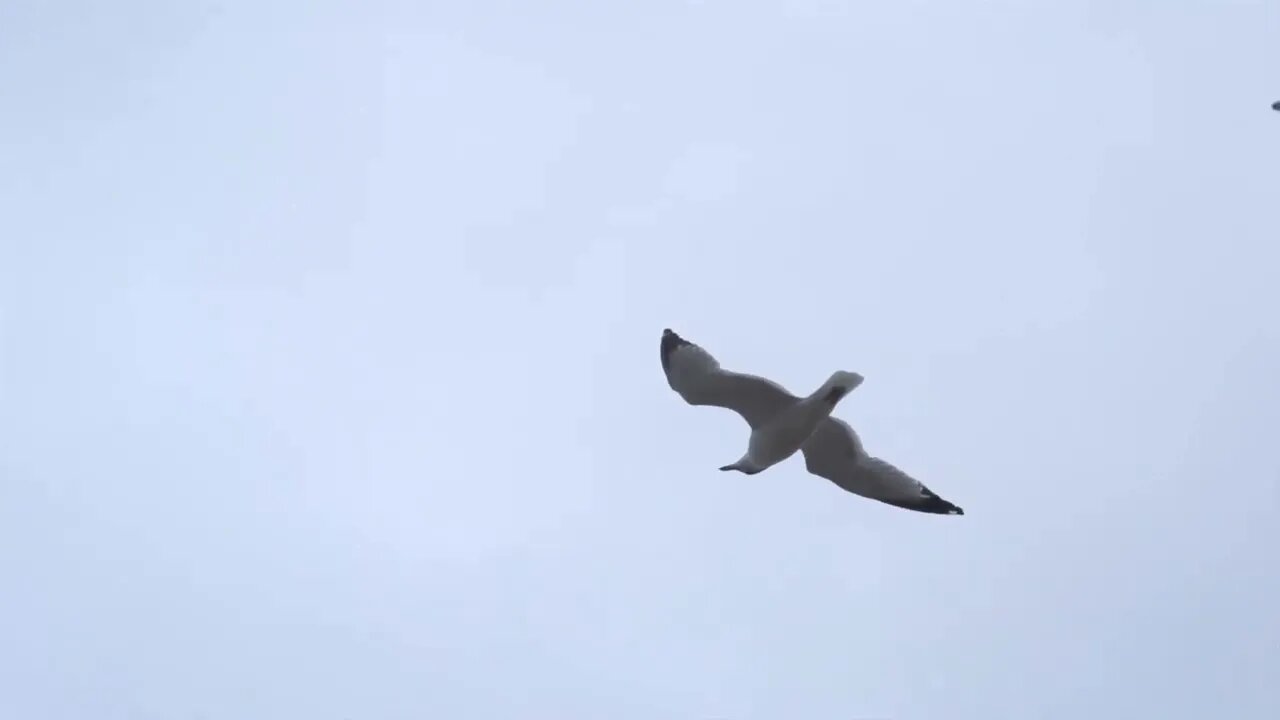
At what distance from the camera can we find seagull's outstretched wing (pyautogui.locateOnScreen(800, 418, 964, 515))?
672 inches

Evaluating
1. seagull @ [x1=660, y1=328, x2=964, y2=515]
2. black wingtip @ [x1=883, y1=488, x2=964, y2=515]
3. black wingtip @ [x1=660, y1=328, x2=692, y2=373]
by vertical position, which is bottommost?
black wingtip @ [x1=883, y1=488, x2=964, y2=515]

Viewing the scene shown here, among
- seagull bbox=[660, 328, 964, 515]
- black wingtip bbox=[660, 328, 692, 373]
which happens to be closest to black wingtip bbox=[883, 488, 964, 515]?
seagull bbox=[660, 328, 964, 515]

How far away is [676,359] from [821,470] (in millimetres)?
2354

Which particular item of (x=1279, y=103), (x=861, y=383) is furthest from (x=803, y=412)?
(x=1279, y=103)

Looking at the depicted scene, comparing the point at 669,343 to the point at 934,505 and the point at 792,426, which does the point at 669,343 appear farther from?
the point at 934,505

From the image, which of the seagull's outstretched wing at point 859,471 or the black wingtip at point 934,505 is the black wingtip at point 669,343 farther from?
the black wingtip at point 934,505

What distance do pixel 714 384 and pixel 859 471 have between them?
7.15 feet

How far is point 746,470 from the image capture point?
17.1 m

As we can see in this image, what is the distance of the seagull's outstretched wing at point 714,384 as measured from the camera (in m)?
16.6

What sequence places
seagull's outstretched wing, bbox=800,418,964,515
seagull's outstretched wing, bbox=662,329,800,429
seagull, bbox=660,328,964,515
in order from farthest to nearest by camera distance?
seagull's outstretched wing, bbox=800,418,964,515 < seagull's outstretched wing, bbox=662,329,800,429 < seagull, bbox=660,328,964,515

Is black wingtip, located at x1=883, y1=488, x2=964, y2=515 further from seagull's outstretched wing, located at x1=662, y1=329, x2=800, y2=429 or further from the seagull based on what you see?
seagull's outstretched wing, located at x1=662, y1=329, x2=800, y2=429

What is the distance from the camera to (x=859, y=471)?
17406 millimetres

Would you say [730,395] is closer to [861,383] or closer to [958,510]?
[861,383]

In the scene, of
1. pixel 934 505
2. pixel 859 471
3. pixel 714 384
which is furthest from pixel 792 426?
pixel 934 505
